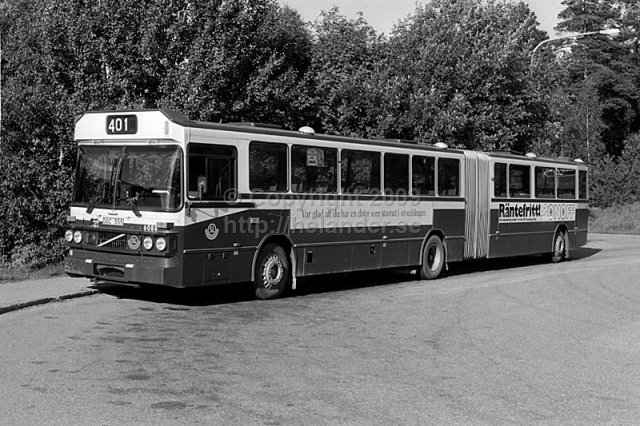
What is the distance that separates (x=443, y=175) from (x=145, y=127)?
818 cm

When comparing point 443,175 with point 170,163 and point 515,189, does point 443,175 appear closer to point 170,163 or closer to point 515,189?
point 515,189

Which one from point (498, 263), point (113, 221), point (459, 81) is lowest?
point (498, 263)

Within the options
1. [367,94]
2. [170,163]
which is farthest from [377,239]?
[367,94]

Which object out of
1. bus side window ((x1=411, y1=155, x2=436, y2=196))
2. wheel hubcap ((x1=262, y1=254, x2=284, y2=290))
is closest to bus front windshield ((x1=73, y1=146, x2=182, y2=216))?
wheel hubcap ((x1=262, y1=254, x2=284, y2=290))

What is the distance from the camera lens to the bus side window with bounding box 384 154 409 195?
16.7 m

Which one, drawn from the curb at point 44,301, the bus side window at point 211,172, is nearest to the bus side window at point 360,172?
the bus side window at point 211,172

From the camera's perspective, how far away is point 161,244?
39.9 feet

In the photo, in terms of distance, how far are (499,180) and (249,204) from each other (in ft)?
30.7

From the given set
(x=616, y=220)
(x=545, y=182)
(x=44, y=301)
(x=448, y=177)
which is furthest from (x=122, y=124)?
(x=616, y=220)

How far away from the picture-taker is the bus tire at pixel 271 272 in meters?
13.8

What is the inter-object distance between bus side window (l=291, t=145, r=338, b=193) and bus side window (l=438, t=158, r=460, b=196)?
395 centimetres

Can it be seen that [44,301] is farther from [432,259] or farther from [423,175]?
[432,259]

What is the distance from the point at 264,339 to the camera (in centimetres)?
1015

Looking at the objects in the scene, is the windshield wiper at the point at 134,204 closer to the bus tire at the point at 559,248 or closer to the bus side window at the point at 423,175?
the bus side window at the point at 423,175
